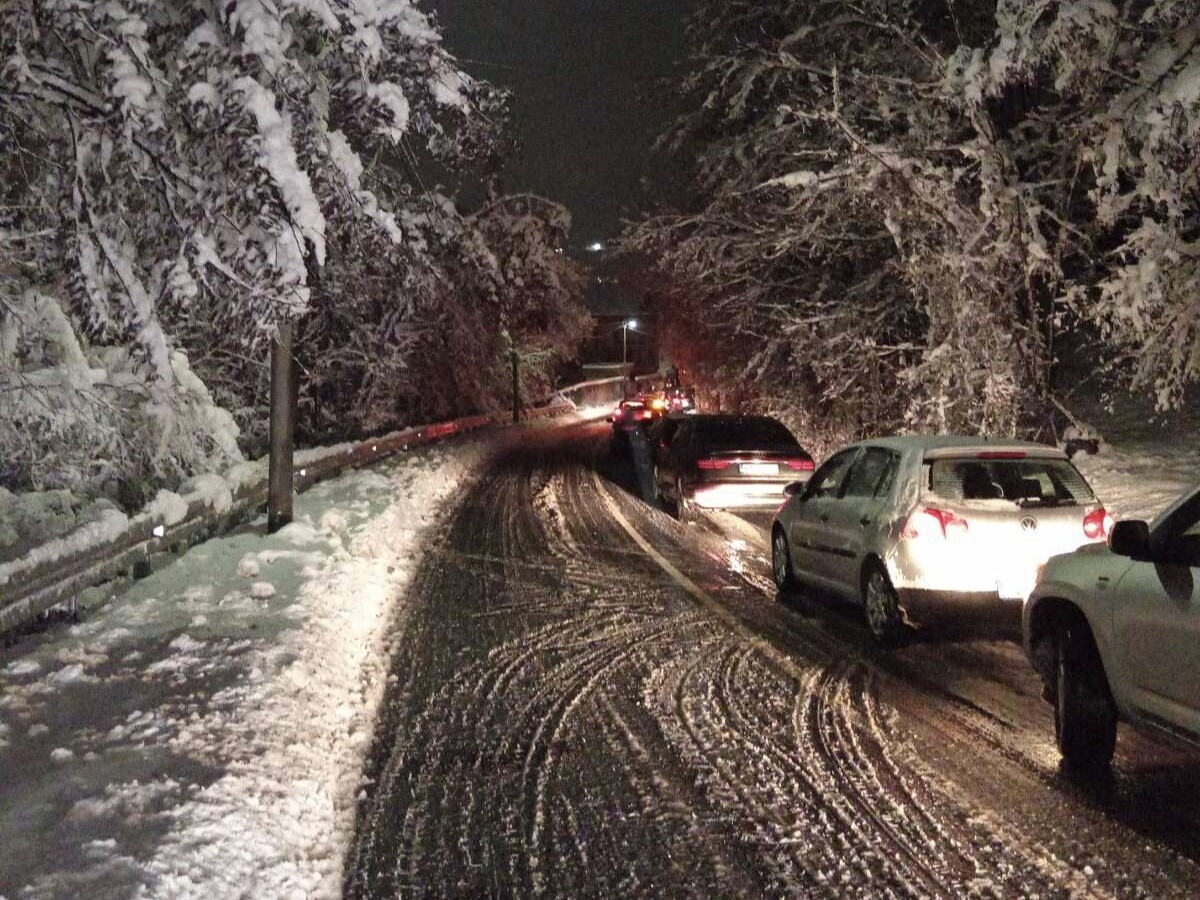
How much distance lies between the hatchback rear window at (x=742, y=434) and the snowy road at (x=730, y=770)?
6081 mm

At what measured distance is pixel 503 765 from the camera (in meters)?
6.12

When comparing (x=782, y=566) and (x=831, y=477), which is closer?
(x=831, y=477)

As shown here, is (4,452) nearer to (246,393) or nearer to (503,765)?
(503,765)

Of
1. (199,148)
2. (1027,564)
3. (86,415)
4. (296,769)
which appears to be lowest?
(296,769)

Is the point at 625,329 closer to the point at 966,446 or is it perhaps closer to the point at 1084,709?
the point at 966,446

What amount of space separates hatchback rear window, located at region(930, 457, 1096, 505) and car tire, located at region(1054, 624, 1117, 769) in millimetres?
2431

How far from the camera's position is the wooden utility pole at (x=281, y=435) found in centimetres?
1240

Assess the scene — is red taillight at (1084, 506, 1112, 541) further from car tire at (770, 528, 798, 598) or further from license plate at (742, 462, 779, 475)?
license plate at (742, 462, 779, 475)

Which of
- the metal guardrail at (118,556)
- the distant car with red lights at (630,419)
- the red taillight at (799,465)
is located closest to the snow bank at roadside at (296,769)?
the metal guardrail at (118,556)

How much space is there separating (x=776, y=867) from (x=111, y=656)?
192 inches

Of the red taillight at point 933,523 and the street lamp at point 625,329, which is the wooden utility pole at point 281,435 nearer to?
the red taillight at point 933,523

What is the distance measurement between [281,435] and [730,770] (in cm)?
817

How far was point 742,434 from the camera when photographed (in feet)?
55.0

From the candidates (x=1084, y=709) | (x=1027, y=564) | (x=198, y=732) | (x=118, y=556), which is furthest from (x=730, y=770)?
(x=118, y=556)
